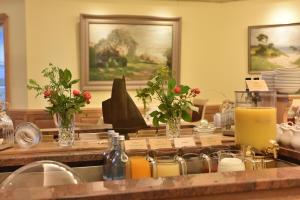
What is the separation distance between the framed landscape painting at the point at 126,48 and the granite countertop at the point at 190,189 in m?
4.15

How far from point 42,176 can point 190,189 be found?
0.54 m

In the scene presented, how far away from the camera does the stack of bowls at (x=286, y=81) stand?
7.63ft

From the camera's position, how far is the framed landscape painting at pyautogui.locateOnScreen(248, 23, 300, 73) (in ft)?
17.5

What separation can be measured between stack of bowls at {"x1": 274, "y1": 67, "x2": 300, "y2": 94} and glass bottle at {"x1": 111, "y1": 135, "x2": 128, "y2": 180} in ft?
4.08

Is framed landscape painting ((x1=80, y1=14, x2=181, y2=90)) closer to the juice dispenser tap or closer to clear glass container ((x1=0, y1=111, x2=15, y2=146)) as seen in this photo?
clear glass container ((x1=0, y1=111, x2=15, y2=146))

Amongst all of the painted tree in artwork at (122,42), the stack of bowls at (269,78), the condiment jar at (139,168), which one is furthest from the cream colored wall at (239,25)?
the condiment jar at (139,168)

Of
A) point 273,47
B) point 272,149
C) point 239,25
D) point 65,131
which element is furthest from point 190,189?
point 239,25

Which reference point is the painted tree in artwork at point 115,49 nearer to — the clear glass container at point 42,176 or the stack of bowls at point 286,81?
the stack of bowls at point 286,81

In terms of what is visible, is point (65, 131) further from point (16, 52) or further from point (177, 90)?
point (16, 52)

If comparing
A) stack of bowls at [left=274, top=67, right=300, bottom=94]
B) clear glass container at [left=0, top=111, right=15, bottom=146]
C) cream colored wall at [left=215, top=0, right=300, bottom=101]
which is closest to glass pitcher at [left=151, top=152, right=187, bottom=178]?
clear glass container at [left=0, top=111, right=15, bottom=146]

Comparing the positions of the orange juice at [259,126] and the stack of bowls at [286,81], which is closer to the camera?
the orange juice at [259,126]

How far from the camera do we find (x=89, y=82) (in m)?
5.30

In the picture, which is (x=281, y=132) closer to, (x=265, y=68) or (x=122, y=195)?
(x=122, y=195)

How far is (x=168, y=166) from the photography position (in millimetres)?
1581
